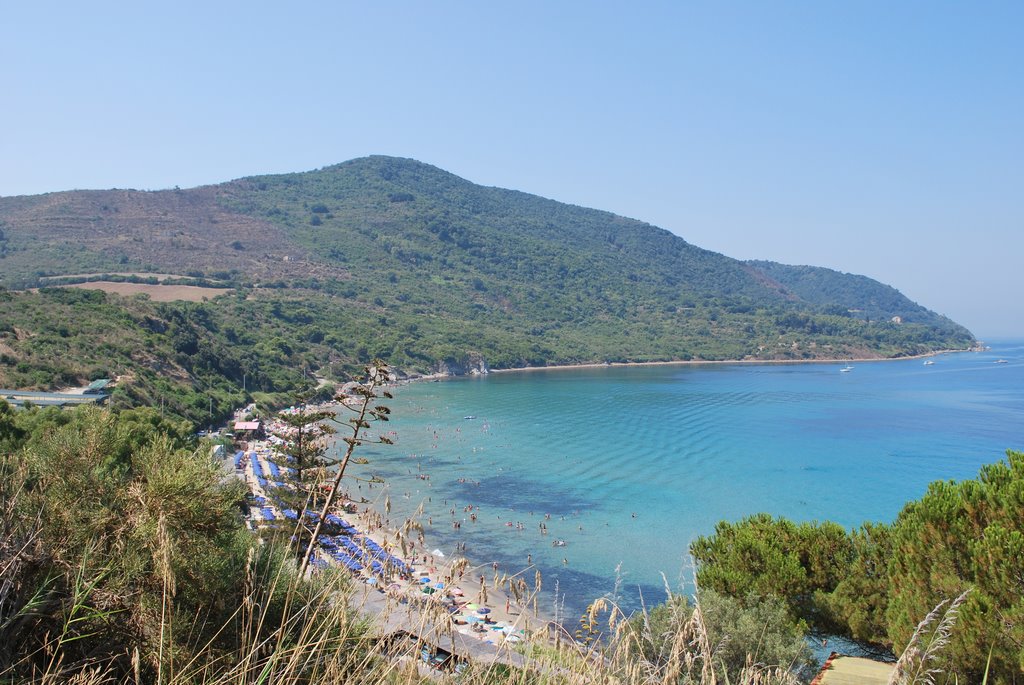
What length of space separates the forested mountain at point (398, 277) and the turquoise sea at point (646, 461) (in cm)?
1787

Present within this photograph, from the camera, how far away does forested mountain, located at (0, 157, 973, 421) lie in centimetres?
7738

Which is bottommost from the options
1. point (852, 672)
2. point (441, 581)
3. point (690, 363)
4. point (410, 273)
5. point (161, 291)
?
point (690, 363)

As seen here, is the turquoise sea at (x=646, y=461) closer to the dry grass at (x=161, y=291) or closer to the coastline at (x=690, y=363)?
the coastline at (x=690, y=363)

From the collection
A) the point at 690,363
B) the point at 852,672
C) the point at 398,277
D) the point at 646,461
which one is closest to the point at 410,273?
the point at 398,277

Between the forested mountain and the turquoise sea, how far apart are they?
1787 cm

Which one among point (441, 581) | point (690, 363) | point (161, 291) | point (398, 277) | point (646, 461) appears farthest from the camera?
point (398, 277)

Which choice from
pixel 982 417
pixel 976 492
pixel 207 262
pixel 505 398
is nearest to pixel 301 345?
pixel 505 398

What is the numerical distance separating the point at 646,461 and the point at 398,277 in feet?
280

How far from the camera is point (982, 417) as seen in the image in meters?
51.2

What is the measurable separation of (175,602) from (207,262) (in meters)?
100

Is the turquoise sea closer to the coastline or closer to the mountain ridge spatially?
the coastline

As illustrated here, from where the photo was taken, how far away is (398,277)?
11650cm

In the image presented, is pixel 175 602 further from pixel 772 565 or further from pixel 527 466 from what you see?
pixel 527 466

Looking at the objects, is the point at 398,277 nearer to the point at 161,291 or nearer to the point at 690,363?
the point at 161,291
